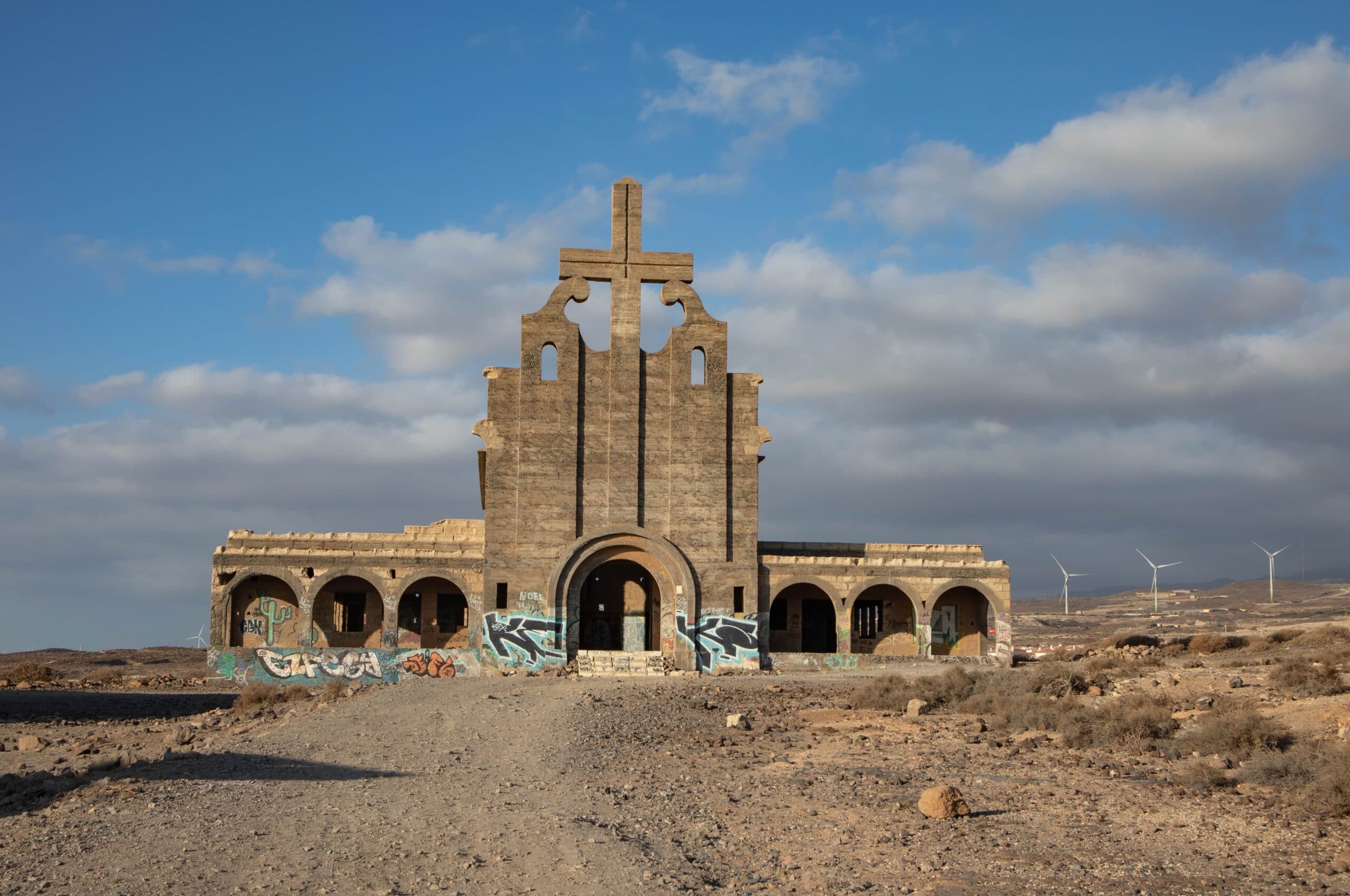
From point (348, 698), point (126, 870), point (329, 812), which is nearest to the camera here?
point (126, 870)

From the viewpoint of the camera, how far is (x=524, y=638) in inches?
1467

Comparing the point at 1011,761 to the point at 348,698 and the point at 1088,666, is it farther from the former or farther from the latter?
the point at 348,698

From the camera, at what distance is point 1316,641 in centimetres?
3659

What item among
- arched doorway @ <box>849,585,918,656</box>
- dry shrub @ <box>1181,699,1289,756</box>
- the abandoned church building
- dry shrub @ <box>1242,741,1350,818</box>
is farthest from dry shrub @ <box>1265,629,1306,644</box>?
dry shrub @ <box>1242,741,1350,818</box>

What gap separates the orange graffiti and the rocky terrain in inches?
429

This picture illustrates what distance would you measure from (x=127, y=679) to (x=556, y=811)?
3526 centimetres

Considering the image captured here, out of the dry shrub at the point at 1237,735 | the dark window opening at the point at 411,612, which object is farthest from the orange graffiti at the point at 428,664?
the dry shrub at the point at 1237,735

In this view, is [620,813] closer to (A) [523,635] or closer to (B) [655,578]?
(A) [523,635]

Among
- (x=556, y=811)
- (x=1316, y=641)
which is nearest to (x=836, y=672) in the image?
(x=1316, y=641)

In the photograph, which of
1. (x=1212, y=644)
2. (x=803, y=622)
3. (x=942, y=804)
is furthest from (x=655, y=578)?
(x=942, y=804)

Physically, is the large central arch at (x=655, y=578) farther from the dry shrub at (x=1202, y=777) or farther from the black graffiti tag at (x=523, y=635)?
the dry shrub at (x=1202, y=777)

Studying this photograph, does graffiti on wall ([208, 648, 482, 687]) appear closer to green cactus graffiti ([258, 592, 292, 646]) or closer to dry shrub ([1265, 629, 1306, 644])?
green cactus graffiti ([258, 592, 292, 646])

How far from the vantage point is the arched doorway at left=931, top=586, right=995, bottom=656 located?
4306cm

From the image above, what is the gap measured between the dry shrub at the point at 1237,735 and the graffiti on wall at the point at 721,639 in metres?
20.4
